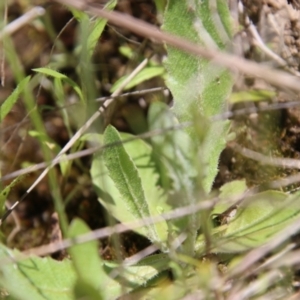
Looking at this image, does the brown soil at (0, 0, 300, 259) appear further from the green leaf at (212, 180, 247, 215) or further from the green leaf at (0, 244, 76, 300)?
the green leaf at (0, 244, 76, 300)

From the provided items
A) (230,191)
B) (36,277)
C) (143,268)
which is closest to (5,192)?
(36,277)

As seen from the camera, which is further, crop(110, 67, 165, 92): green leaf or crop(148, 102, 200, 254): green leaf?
crop(110, 67, 165, 92): green leaf

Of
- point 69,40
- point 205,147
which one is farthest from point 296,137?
point 69,40

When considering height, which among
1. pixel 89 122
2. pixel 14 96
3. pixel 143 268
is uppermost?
pixel 14 96

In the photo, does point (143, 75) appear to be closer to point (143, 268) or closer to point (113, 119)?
point (113, 119)

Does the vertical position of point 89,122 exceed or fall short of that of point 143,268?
it exceeds it

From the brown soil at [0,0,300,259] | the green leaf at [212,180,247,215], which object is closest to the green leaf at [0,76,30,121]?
the brown soil at [0,0,300,259]

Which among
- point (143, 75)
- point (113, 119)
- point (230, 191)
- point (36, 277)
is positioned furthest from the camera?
point (113, 119)
